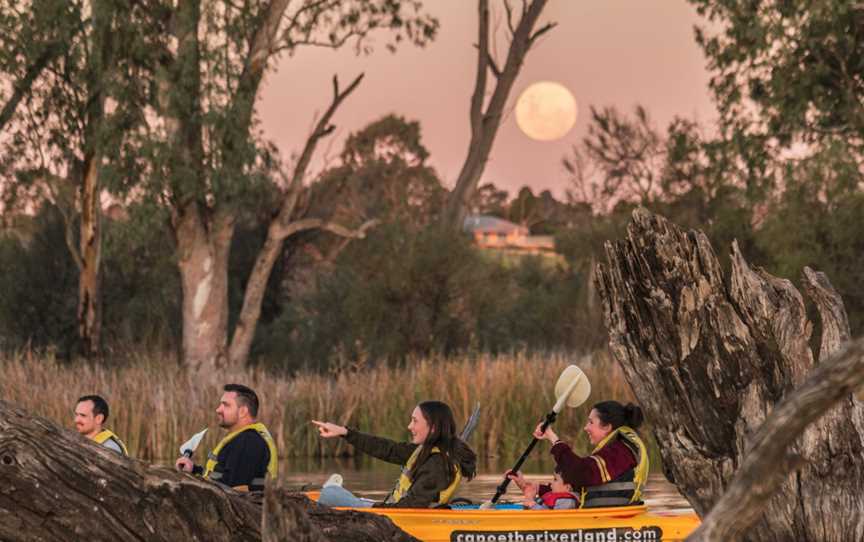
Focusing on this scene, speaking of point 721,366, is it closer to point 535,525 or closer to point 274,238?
point 535,525

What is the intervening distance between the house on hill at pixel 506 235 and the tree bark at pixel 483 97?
115 feet

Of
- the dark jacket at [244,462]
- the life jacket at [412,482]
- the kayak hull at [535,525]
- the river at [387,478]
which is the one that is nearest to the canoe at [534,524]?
the kayak hull at [535,525]

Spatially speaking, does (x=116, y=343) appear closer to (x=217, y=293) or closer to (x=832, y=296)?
(x=217, y=293)

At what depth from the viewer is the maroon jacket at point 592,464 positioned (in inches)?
425

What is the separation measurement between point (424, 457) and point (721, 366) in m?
3.18

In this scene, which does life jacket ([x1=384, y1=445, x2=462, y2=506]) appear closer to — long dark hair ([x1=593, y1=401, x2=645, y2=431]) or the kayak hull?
the kayak hull

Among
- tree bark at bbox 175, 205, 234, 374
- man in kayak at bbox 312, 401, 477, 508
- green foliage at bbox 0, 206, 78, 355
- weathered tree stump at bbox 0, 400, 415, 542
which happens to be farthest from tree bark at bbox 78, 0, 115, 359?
weathered tree stump at bbox 0, 400, 415, 542

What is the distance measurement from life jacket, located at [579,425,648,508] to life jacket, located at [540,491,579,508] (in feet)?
0.34

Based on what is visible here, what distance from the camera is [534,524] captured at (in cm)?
1092

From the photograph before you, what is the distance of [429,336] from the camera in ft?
119

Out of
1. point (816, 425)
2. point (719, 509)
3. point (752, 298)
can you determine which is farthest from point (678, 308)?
point (719, 509)

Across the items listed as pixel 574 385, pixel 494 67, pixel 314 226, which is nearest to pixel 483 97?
pixel 494 67

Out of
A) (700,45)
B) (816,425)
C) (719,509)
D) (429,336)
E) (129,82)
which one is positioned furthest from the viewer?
(429,336)

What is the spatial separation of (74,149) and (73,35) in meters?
2.66
